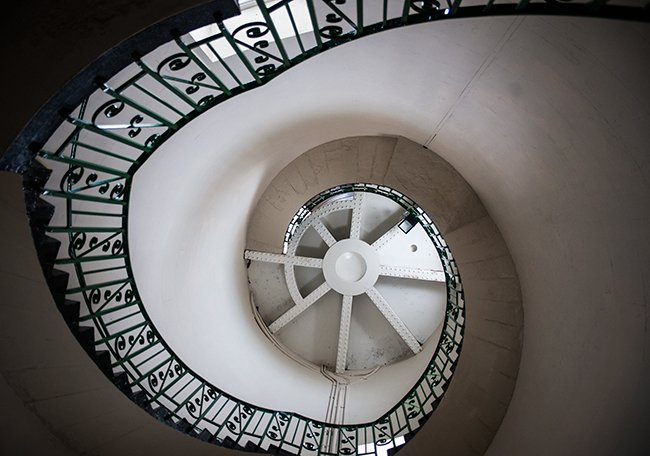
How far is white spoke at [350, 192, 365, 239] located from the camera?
989 centimetres

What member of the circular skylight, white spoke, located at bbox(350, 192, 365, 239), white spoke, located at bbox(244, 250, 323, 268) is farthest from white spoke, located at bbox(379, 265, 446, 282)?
white spoke, located at bbox(244, 250, 323, 268)

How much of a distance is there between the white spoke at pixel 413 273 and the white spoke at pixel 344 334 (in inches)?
48.9

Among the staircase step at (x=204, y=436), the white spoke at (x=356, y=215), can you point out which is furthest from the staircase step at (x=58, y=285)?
the white spoke at (x=356, y=215)

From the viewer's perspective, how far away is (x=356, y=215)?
32.8 feet

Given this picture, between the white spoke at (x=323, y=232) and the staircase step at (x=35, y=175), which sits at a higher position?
the white spoke at (x=323, y=232)

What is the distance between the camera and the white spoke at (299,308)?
9.89m

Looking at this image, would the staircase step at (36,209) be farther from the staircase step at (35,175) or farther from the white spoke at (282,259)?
the white spoke at (282,259)

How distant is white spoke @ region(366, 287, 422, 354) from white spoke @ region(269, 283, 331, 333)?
1.25 m

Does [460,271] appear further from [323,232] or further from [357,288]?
[323,232]

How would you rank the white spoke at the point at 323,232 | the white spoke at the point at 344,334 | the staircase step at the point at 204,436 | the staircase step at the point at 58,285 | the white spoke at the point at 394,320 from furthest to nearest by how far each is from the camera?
the white spoke at the point at 323,232, the white spoke at the point at 344,334, the white spoke at the point at 394,320, the staircase step at the point at 204,436, the staircase step at the point at 58,285

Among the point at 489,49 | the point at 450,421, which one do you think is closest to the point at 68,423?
the point at 450,421

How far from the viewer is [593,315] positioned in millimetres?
3330

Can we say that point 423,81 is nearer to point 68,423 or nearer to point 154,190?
point 154,190

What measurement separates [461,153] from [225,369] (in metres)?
5.69
